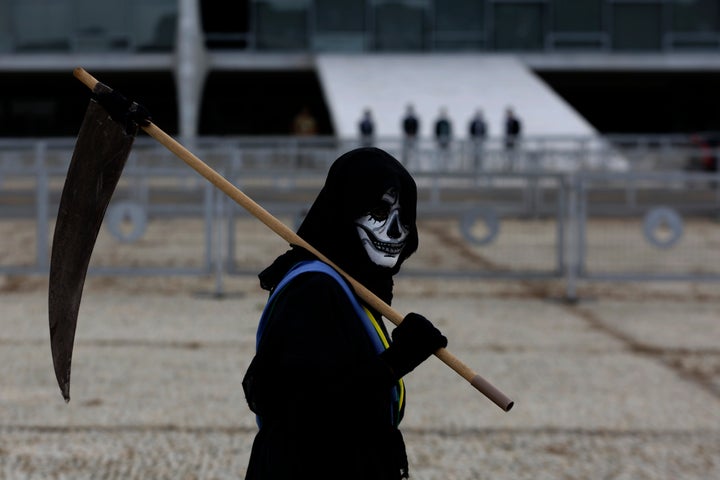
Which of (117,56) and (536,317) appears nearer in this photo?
(536,317)

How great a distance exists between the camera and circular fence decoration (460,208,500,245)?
1086 cm

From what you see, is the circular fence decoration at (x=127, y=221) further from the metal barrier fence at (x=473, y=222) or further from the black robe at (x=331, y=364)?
the black robe at (x=331, y=364)

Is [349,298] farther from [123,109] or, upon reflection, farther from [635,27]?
[635,27]

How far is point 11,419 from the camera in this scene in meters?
5.80

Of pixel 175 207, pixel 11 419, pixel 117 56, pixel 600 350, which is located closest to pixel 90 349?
pixel 11 419

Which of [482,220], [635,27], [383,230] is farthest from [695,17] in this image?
[383,230]

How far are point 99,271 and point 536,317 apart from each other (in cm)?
417

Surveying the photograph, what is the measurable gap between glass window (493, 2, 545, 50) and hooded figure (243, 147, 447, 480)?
34.0 m

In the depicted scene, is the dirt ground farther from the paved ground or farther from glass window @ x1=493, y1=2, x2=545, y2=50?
glass window @ x1=493, y1=2, x2=545, y2=50

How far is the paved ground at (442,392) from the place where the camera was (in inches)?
203

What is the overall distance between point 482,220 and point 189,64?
2378 centimetres

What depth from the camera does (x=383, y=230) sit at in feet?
8.13

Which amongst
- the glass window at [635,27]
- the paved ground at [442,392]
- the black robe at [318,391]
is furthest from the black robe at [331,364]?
the glass window at [635,27]

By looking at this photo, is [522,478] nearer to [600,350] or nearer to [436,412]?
[436,412]
